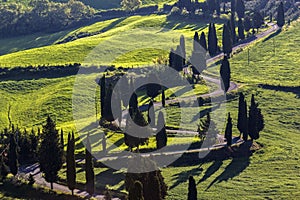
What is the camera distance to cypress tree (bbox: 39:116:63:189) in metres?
88.5

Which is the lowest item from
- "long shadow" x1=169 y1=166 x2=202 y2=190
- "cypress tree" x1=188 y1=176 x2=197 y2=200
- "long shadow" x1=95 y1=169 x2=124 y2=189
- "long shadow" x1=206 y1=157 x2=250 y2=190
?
Answer: "long shadow" x1=206 y1=157 x2=250 y2=190

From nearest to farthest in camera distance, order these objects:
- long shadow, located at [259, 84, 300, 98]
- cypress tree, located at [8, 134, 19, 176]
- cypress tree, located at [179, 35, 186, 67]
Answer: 1. cypress tree, located at [8, 134, 19, 176]
2. long shadow, located at [259, 84, 300, 98]
3. cypress tree, located at [179, 35, 186, 67]

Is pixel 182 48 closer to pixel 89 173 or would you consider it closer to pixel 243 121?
pixel 243 121

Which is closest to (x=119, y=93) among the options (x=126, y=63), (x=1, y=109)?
(x=1, y=109)

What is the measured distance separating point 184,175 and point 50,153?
24.5 metres

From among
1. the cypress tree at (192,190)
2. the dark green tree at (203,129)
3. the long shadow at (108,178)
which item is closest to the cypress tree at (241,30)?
the dark green tree at (203,129)

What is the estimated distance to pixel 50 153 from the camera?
89.4 m

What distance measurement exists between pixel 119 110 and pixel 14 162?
33.5 m

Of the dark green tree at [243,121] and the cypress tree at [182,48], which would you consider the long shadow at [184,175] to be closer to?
the dark green tree at [243,121]

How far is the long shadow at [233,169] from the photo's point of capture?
316ft

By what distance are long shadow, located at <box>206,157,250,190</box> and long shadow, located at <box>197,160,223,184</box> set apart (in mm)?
1694

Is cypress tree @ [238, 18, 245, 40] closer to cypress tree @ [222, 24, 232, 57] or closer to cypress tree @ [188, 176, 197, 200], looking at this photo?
cypress tree @ [222, 24, 232, 57]

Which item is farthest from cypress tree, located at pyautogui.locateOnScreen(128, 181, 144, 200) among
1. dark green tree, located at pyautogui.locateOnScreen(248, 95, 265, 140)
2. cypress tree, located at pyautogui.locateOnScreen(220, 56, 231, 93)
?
cypress tree, located at pyautogui.locateOnScreen(220, 56, 231, 93)

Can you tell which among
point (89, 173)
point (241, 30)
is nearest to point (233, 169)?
point (89, 173)
